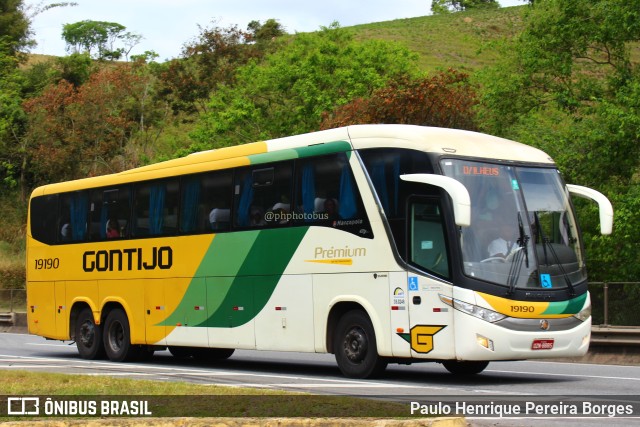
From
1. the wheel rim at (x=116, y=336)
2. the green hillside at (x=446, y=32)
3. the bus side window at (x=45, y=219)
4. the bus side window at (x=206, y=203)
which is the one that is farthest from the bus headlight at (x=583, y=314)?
the green hillside at (x=446, y=32)

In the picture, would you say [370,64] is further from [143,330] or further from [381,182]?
[381,182]

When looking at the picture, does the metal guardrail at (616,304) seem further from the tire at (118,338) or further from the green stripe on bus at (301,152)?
the tire at (118,338)

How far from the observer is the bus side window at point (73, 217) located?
23.8 meters

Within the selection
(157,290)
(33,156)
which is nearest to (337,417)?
(157,290)

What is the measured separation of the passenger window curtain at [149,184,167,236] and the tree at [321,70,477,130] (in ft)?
55.8

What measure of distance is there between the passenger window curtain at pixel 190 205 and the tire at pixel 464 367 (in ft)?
18.4

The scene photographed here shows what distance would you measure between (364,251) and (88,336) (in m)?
9.19

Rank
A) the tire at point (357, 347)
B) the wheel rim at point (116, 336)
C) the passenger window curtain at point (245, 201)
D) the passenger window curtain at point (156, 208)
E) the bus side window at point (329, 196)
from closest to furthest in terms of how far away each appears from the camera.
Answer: the tire at point (357, 347) → the bus side window at point (329, 196) → the passenger window curtain at point (245, 201) → the passenger window curtain at point (156, 208) → the wheel rim at point (116, 336)

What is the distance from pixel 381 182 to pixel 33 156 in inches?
2025

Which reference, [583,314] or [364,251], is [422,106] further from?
[583,314]

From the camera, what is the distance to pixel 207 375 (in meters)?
18.1

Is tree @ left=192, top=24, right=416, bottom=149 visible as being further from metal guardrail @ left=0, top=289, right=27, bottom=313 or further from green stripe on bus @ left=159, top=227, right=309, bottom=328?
green stripe on bus @ left=159, top=227, right=309, bottom=328

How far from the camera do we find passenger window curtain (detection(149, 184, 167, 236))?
21.5 m

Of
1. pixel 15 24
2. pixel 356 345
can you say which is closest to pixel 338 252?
pixel 356 345
